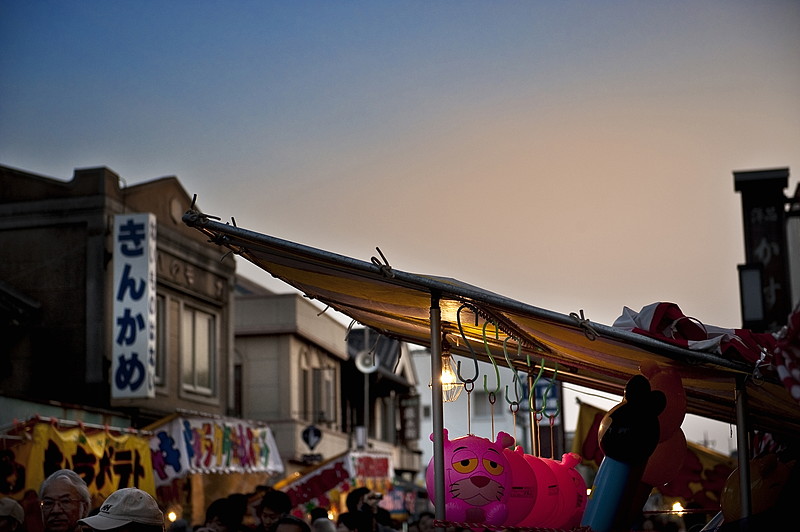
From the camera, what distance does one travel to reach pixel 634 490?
5.72m

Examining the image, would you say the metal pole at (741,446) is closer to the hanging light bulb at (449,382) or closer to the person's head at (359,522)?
the hanging light bulb at (449,382)

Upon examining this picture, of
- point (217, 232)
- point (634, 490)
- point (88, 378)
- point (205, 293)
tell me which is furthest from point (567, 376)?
point (205, 293)

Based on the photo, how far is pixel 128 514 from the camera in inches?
209

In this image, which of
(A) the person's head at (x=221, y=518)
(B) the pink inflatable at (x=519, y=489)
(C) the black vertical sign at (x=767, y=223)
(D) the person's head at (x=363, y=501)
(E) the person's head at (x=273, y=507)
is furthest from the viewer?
(C) the black vertical sign at (x=767, y=223)

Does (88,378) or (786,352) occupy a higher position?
(88,378)

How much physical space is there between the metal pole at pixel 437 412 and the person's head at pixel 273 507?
4781mm

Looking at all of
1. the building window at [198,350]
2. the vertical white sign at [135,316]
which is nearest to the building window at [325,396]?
the building window at [198,350]

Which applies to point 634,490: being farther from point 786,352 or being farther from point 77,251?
point 77,251

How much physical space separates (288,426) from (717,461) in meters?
21.9

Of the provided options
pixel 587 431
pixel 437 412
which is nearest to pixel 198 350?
pixel 587 431

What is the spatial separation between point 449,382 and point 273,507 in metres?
3.83

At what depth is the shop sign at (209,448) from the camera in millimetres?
17156

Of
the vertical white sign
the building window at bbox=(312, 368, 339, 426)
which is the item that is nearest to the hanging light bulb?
the vertical white sign

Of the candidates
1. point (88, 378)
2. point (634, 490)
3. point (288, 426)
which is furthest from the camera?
point (288, 426)
